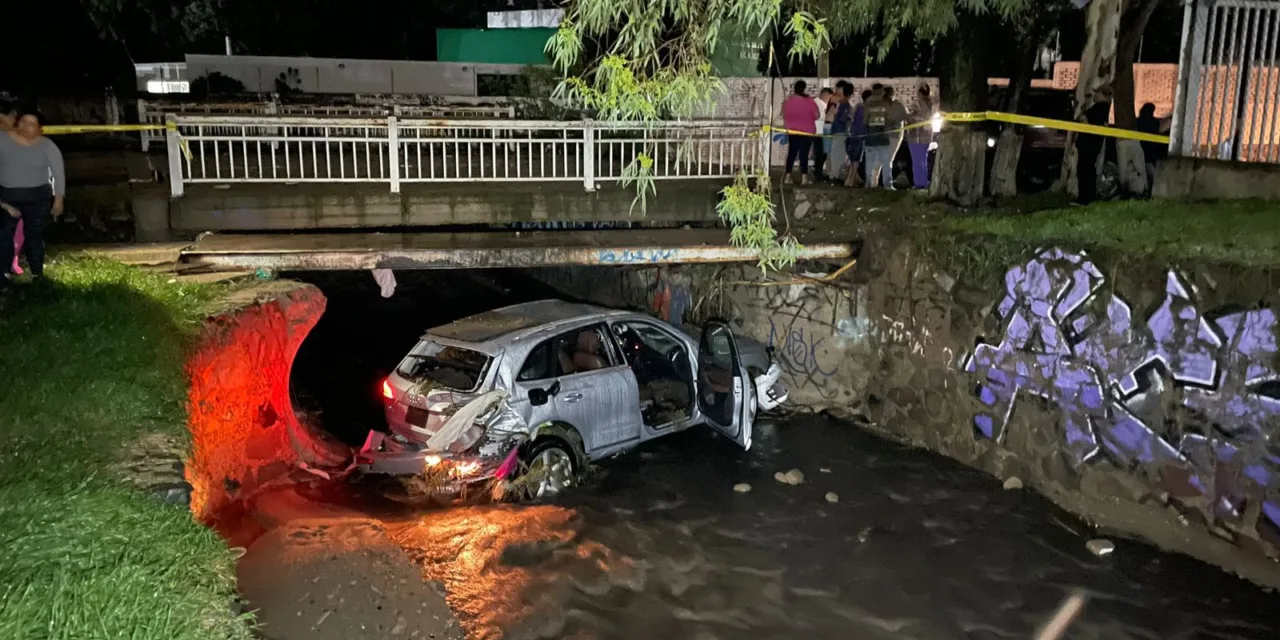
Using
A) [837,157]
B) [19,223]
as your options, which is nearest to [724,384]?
[837,157]

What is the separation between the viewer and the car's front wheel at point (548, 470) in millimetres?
8109

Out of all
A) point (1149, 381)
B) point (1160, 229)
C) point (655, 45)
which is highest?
point (655, 45)

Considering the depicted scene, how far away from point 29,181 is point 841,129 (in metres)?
10.3

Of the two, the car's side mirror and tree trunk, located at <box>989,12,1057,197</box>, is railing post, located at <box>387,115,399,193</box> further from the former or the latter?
tree trunk, located at <box>989,12,1057,197</box>

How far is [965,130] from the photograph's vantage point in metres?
11.1

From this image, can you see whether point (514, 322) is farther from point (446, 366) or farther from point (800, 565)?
point (800, 565)

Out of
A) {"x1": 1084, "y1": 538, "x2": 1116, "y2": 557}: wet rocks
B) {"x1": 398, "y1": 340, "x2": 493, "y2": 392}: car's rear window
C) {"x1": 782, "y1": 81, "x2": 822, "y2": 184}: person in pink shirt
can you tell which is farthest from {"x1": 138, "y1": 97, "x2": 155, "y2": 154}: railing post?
{"x1": 1084, "y1": 538, "x2": 1116, "y2": 557}: wet rocks

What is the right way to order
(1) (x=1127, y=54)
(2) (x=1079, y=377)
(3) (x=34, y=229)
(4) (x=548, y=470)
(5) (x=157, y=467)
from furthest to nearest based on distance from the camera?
(1) (x=1127, y=54), (3) (x=34, y=229), (4) (x=548, y=470), (2) (x=1079, y=377), (5) (x=157, y=467)

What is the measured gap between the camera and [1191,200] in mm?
8953

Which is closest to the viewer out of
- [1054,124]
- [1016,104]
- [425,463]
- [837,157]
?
[425,463]

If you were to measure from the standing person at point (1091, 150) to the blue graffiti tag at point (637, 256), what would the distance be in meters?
4.87

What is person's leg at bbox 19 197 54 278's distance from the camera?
8.44 m

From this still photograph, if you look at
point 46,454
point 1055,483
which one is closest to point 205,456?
point 46,454

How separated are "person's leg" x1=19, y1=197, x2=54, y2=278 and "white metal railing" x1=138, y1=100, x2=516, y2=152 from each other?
17.8 ft
